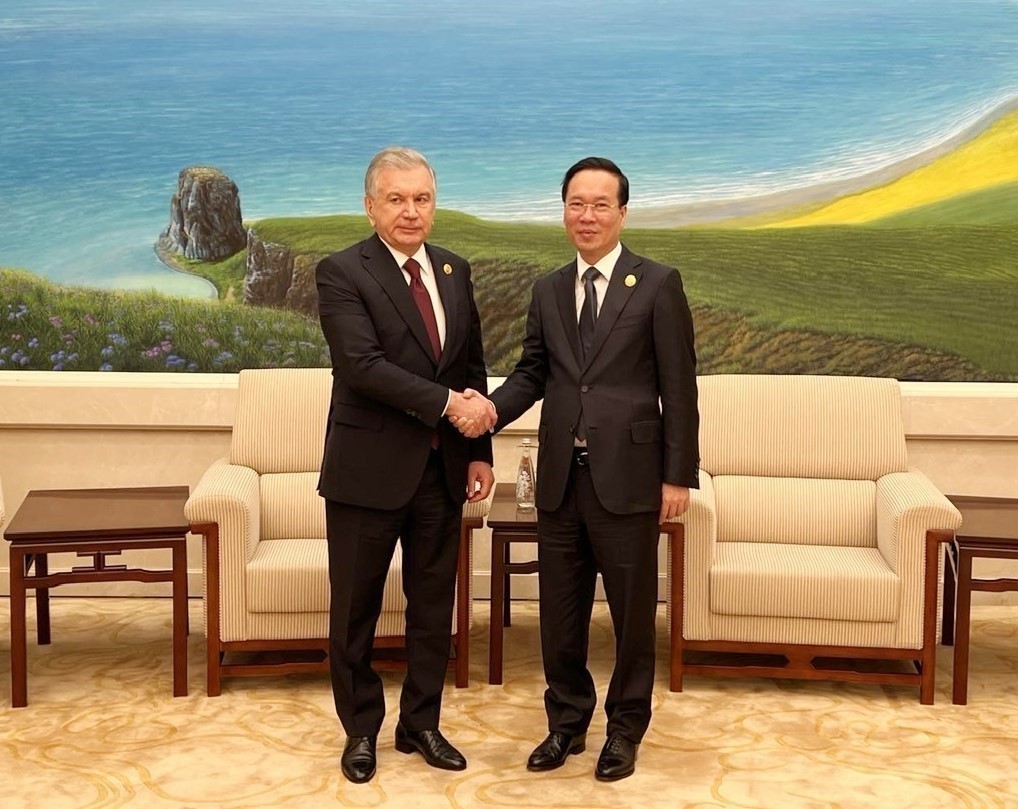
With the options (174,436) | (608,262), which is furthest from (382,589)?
(174,436)

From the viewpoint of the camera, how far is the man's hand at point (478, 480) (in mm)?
3430

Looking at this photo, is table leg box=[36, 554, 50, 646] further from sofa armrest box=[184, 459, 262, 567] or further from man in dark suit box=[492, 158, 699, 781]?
man in dark suit box=[492, 158, 699, 781]

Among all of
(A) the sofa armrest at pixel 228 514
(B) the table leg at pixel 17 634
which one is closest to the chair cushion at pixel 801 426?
(A) the sofa armrest at pixel 228 514

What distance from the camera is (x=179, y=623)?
4031 mm

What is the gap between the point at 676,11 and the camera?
527 centimetres

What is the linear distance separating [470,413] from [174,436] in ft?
7.44

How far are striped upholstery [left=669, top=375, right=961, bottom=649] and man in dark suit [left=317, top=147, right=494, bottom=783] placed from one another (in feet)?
3.30

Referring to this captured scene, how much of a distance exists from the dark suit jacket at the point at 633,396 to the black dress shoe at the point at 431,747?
73 cm

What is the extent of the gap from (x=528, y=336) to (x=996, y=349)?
8.18 ft

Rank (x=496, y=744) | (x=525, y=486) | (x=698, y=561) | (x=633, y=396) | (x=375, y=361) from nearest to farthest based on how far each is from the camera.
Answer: (x=375, y=361) → (x=633, y=396) → (x=496, y=744) → (x=698, y=561) → (x=525, y=486)

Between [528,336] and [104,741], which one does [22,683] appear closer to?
[104,741]

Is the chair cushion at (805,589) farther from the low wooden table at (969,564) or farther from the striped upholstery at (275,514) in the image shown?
the striped upholstery at (275,514)

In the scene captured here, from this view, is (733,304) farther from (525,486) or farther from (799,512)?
(525,486)

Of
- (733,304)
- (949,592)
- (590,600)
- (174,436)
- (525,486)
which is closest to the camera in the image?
(590,600)
